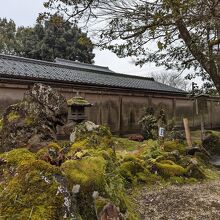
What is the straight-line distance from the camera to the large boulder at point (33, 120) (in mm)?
5609

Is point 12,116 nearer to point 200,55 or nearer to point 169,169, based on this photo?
point 169,169

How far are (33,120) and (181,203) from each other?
3.28m

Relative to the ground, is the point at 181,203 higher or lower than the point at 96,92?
lower

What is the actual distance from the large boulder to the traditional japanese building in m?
4.39

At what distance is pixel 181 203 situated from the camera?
4410 mm

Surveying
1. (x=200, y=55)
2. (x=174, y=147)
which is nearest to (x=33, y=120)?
(x=174, y=147)

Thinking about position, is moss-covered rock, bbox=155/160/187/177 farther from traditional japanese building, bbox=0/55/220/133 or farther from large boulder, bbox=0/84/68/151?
traditional japanese building, bbox=0/55/220/133

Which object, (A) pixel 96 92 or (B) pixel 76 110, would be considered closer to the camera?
(B) pixel 76 110

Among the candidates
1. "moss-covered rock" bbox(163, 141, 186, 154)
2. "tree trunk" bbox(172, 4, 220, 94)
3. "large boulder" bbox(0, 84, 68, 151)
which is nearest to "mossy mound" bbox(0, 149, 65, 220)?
"large boulder" bbox(0, 84, 68, 151)

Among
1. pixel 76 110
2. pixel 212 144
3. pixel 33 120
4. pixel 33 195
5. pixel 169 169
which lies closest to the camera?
pixel 33 195

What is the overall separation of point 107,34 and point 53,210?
7768mm

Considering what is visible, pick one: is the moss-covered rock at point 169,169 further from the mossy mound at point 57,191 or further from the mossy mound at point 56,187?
the mossy mound at point 57,191

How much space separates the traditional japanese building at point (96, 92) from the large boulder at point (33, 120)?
14.4ft

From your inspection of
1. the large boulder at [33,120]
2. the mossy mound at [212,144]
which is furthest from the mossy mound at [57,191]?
the mossy mound at [212,144]
